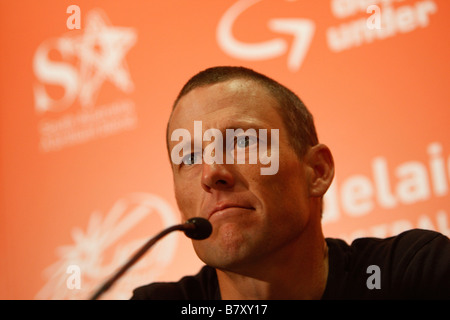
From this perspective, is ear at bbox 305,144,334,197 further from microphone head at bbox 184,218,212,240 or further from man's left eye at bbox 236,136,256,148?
microphone head at bbox 184,218,212,240

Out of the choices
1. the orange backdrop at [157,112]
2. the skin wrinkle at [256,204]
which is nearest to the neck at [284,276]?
the skin wrinkle at [256,204]

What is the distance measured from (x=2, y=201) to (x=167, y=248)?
37.0 inches

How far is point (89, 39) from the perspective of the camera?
2.68 meters

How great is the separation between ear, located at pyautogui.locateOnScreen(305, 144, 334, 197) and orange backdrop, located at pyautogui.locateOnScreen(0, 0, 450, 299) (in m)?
0.70

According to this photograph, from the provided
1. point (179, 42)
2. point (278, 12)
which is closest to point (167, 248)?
point (179, 42)

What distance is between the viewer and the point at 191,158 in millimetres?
1436

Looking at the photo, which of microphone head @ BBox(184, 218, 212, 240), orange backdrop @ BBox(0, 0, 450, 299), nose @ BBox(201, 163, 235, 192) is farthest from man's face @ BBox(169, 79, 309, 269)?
orange backdrop @ BBox(0, 0, 450, 299)

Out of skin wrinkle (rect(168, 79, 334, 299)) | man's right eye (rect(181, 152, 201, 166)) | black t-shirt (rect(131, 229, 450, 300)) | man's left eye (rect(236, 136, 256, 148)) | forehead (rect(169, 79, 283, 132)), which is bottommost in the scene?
black t-shirt (rect(131, 229, 450, 300))

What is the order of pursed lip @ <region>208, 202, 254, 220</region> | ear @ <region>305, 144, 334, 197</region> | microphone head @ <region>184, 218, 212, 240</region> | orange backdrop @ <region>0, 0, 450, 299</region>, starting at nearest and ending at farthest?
microphone head @ <region>184, 218, 212, 240</region> → pursed lip @ <region>208, 202, 254, 220</region> → ear @ <region>305, 144, 334, 197</region> → orange backdrop @ <region>0, 0, 450, 299</region>

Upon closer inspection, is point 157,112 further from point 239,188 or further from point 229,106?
point 239,188

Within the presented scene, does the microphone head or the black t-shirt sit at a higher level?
the microphone head

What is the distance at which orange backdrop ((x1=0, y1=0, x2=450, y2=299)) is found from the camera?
2236 mm

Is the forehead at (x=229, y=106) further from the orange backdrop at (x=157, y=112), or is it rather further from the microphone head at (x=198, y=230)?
the orange backdrop at (x=157, y=112)

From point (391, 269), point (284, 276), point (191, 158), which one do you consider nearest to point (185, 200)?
point (191, 158)
